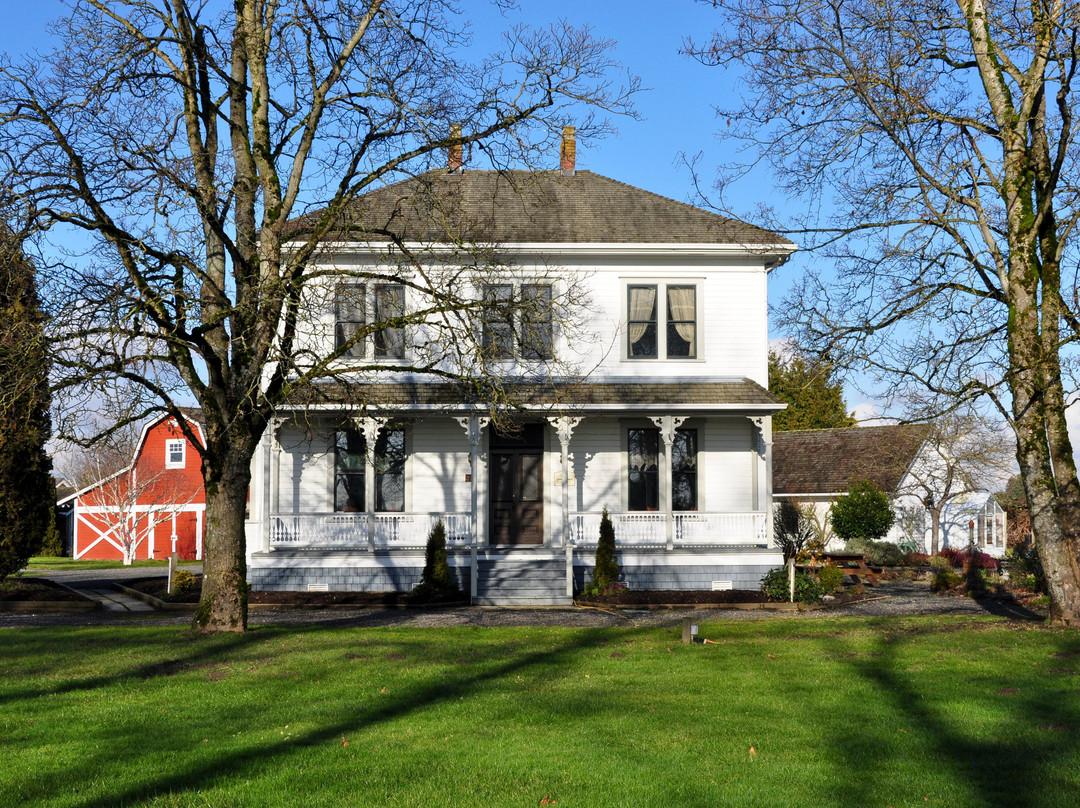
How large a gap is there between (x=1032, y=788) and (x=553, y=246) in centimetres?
1667

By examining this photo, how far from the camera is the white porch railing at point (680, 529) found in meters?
21.5

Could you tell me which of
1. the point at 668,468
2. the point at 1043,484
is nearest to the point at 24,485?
the point at 668,468

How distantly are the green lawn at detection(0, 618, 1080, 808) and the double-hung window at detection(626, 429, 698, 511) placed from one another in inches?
349

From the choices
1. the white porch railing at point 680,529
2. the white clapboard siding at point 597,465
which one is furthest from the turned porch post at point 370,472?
the white clapboard siding at point 597,465

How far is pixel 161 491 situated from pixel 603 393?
93.6 feet

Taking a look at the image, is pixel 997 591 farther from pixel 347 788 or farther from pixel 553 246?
pixel 347 788

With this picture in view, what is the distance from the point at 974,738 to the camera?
805 cm

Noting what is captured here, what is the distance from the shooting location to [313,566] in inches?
810

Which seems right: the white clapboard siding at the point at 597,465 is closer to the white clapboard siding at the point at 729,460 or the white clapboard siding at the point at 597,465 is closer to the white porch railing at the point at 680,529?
the white porch railing at the point at 680,529

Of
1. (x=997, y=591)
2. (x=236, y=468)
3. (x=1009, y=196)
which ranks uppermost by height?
(x=1009, y=196)

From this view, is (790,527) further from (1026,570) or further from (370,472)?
(370,472)

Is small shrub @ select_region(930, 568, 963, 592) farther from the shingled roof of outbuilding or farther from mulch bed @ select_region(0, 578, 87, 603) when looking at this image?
mulch bed @ select_region(0, 578, 87, 603)

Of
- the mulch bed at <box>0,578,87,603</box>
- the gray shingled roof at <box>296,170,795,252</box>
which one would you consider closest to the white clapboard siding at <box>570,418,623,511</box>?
the gray shingled roof at <box>296,170,795,252</box>

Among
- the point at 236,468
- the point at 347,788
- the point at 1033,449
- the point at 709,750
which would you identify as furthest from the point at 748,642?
the point at 347,788
